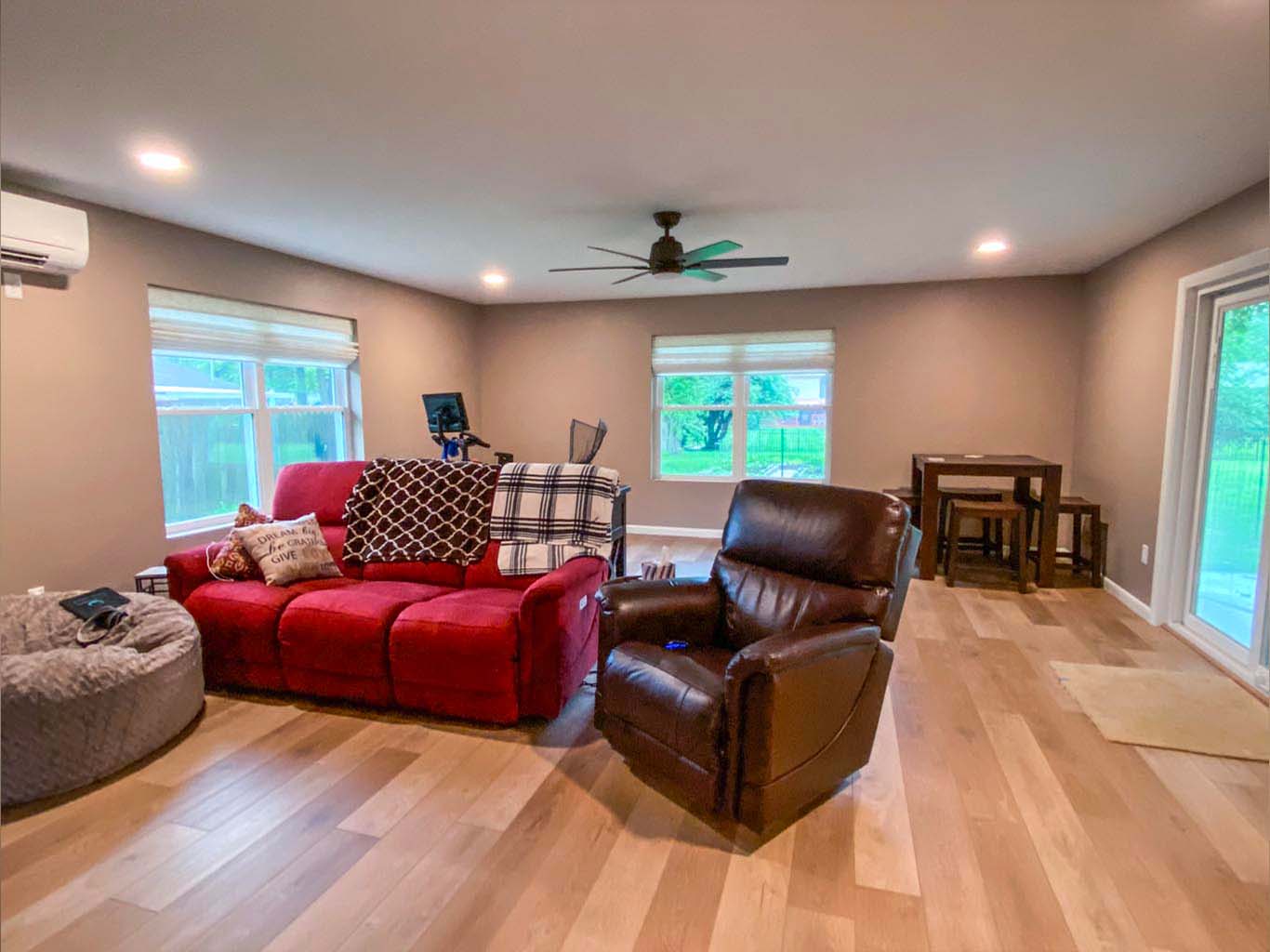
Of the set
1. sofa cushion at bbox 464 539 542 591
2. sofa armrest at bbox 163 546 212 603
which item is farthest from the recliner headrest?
sofa armrest at bbox 163 546 212 603

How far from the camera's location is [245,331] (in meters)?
3.86

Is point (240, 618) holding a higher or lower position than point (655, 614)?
lower

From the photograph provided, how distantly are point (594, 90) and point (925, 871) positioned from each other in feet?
7.98

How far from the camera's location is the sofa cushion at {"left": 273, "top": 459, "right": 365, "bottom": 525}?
10.6ft

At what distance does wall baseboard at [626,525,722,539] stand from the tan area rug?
3064mm

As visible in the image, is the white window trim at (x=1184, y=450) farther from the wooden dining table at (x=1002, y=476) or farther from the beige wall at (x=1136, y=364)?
the wooden dining table at (x=1002, y=476)

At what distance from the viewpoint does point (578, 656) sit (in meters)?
2.61

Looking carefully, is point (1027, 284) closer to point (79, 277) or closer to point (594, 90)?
point (594, 90)

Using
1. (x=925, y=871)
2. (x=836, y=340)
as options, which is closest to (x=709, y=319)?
→ (x=836, y=340)

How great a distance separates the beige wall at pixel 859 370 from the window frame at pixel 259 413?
1.70m

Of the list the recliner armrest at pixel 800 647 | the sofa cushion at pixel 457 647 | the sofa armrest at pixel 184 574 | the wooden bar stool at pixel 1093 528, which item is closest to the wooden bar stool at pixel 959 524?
the wooden bar stool at pixel 1093 528

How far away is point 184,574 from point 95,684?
83 centimetres

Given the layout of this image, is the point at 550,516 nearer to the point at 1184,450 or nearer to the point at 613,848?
the point at 613,848

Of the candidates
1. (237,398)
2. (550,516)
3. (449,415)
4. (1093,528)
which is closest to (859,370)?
(1093,528)
